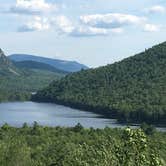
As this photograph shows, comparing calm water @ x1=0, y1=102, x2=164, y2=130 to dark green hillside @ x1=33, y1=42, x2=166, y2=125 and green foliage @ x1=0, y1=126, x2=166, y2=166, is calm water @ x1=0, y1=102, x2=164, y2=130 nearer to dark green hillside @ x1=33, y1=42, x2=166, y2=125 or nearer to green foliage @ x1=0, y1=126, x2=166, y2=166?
dark green hillside @ x1=33, y1=42, x2=166, y2=125

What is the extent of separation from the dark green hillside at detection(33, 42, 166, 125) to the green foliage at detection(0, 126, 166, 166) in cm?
4207

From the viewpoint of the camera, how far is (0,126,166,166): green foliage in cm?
1260

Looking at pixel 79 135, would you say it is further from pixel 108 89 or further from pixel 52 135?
pixel 108 89

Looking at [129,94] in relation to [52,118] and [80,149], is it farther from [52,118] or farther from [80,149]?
[80,149]

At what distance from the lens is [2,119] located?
419 ft

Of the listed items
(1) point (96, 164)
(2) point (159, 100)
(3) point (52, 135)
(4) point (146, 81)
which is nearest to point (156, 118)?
(2) point (159, 100)

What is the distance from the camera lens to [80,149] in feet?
74.4

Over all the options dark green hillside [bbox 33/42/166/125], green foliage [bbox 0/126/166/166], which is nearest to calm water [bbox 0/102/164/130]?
dark green hillside [bbox 33/42/166/125]

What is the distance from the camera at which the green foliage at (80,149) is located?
1260cm

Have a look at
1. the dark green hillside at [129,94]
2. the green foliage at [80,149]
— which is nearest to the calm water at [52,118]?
the dark green hillside at [129,94]

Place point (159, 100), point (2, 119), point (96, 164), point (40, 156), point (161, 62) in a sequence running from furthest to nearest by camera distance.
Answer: point (161, 62) < point (159, 100) < point (2, 119) < point (40, 156) < point (96, 164)

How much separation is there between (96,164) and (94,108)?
436ft

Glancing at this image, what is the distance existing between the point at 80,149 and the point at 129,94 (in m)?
143

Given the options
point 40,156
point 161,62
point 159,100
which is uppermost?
point 161,62
